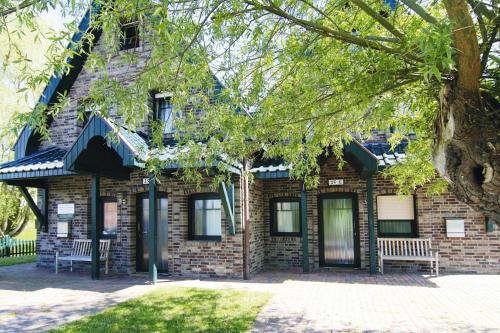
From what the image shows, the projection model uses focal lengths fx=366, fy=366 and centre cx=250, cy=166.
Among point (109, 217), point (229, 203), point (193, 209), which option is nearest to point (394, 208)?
point (229, 203)

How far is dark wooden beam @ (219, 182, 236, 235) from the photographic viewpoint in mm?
8883

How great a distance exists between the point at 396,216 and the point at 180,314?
6656 millimetres

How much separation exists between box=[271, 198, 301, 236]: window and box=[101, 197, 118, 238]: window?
475 centimetres

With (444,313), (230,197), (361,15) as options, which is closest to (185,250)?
(230,197)

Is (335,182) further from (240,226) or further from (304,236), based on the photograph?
(240,226)

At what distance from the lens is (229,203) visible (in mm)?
9102

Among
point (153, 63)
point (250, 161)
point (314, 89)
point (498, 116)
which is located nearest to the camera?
point (498, 116)

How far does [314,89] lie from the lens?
14.8ft

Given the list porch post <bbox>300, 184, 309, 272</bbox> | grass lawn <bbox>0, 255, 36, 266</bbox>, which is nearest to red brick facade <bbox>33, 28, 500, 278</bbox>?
porch post <bbox>300, 184, 309, 272</bbox>

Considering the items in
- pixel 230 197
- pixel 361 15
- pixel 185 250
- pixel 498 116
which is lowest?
pixel 185 250

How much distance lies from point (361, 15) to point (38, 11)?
3.50 meters

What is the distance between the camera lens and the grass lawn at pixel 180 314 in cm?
568

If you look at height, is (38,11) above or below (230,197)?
above

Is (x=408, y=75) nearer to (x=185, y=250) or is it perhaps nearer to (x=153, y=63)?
(x=153, y=63)
